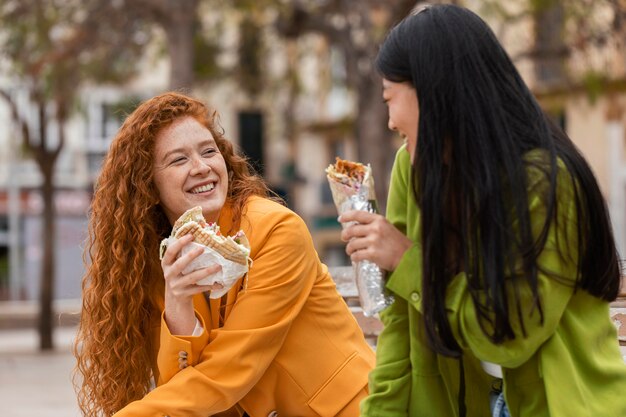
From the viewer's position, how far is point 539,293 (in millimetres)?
2178

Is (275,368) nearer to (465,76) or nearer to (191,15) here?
Answer: (465,76)

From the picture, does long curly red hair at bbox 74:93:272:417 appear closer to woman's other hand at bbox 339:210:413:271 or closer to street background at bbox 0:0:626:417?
woman's other hand at bbox 339:210:413:271

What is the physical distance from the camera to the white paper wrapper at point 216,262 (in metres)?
2.68

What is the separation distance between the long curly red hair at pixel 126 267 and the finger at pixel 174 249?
418 mm

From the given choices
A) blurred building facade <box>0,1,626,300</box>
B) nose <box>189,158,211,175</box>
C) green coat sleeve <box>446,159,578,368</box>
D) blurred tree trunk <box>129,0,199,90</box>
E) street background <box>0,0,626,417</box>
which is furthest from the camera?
blurred building facade <box>0,1,626,300</box>

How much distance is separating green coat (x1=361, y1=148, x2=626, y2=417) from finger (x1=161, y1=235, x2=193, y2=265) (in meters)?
0.53

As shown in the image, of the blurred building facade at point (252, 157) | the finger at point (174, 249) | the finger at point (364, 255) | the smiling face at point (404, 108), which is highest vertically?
the smiling face at point (404, 108)

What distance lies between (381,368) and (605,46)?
36.8 ft

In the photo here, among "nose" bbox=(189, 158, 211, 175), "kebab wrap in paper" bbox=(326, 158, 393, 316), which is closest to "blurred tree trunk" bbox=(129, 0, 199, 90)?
"nose" bbox=(189, 158, 211, 175)

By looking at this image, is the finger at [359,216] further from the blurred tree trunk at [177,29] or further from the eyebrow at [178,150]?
the blurred tree trunk at [177,29]

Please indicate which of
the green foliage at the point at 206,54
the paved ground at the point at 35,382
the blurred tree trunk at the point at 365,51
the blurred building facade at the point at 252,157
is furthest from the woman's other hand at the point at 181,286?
the blurred building facade at the point at 252,157

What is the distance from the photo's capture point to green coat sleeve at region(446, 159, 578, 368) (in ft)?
7.17

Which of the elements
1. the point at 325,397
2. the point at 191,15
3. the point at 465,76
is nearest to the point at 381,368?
the point at 325,397

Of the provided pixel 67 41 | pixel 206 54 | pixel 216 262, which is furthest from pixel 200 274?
pixel 206 54
